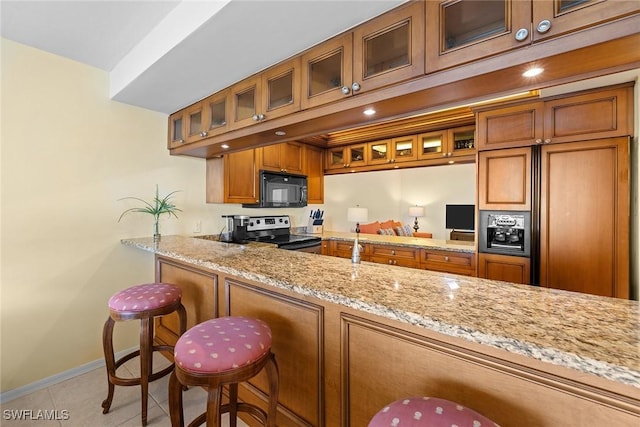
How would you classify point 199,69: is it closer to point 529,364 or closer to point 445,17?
point 445,17

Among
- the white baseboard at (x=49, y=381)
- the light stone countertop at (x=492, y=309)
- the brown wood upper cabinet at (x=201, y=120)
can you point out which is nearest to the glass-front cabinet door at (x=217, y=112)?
the brown wood upper cabinet at (x=201, y=120)

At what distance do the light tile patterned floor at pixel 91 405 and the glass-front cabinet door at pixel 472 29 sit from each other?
86.5 inches

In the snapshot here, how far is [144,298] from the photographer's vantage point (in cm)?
161

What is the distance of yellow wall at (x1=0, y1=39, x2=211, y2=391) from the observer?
1.92 m

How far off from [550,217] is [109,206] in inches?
143

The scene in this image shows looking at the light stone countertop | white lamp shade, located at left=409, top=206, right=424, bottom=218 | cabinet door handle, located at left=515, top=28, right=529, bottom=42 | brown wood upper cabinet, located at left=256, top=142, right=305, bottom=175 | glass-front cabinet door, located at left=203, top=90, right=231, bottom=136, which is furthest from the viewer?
white lamp shade, located at left=409, top=206, right=424, bottom=218

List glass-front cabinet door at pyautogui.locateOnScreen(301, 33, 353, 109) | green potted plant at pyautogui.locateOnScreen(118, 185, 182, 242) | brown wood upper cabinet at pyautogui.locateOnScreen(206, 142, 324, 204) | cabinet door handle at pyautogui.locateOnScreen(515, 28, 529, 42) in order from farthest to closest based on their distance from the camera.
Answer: brown wood upper cabinet at pyautogui.locateOnScreen(206, 142, 324, 204) → green potted plant at pyautogui.locateOnScreen(118, 185, 182, 242) → glass-front cabinet door at pyautogui.locateOnScreen(301, 33, 353, 109) → cabinet door handle at pyautogui.locateOnScreen(515, 28, 529, 42)

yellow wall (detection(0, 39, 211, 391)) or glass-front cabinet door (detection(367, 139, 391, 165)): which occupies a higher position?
glass-front cabinet door (detection(367, 139, 391, 165))

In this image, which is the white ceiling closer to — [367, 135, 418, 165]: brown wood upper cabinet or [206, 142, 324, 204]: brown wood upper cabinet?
[206, 142, 324, 204]: brown wood upper cabinet

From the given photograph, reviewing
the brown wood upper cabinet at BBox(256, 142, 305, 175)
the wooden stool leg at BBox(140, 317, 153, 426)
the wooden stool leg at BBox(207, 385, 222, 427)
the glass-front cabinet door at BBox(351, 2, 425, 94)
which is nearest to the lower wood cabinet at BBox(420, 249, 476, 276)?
the brown wood upper cabinet at BBox(256, 142, 305, 175)

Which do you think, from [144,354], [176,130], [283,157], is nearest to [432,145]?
[283,157]

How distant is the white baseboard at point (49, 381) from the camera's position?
1.90m

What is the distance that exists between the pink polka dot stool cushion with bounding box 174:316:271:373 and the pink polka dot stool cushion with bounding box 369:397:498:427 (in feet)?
1.77

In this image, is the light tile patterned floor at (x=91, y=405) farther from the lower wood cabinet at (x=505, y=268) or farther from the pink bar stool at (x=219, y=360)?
the lower wood cabinet at (x=505, y=268)
